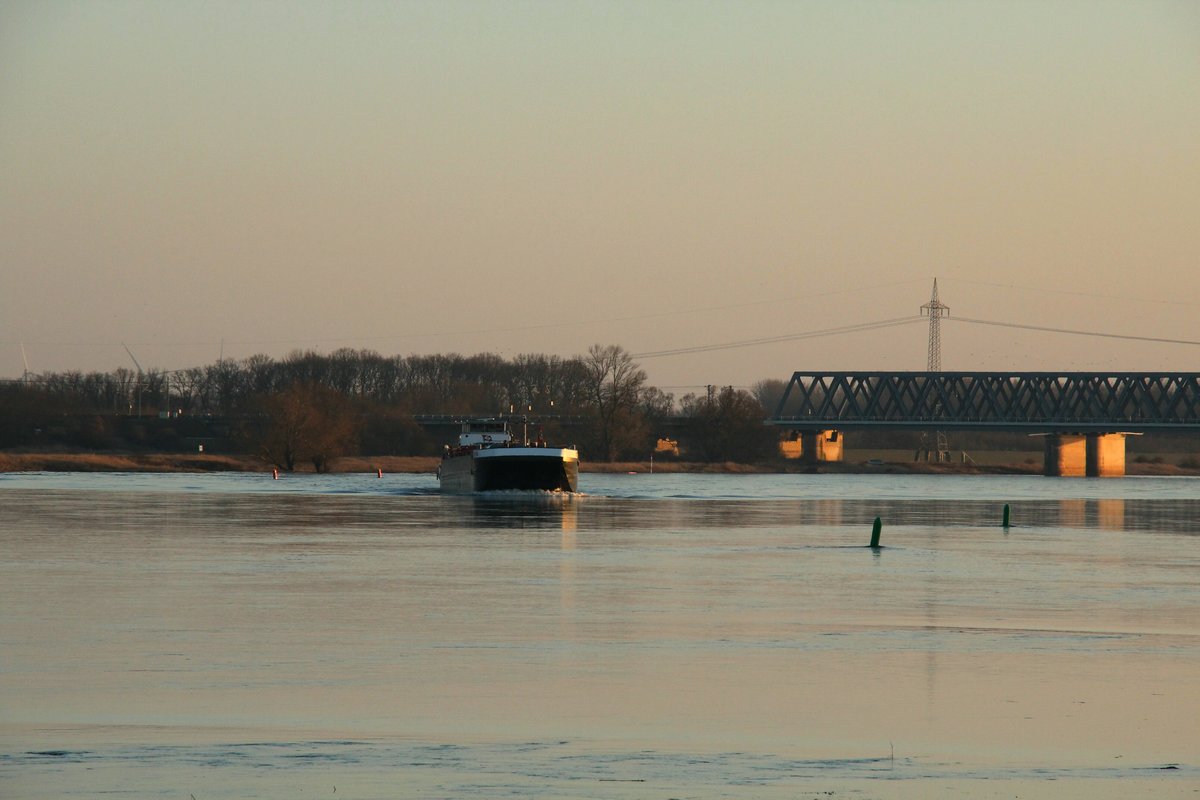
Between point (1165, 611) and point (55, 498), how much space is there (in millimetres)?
60389

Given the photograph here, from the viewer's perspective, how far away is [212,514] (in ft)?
207

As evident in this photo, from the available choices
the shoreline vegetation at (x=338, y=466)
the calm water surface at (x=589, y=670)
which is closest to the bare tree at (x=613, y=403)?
the shoreline vegetation at (x=338, y=466)

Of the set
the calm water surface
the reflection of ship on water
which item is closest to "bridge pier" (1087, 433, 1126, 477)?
the reflection of ship on water

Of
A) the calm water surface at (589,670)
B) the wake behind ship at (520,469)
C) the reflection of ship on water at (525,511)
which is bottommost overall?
the calm water surface at (589,670)

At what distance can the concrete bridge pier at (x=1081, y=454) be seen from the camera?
7495 inches

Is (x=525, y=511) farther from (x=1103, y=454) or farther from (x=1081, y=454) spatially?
(x=1081, y=454)

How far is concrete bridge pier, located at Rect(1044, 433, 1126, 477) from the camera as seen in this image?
190375mm

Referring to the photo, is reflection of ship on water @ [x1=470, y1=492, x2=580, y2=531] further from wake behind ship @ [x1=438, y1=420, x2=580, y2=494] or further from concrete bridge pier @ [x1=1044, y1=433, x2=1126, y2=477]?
concrete bridge pier @ [x1=1044, y1=433, x2=1126, y2=477]

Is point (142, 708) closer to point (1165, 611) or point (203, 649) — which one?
point (203, 649)

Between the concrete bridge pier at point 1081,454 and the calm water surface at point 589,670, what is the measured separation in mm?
149228

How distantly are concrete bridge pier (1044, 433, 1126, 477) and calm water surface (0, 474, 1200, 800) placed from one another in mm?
149228

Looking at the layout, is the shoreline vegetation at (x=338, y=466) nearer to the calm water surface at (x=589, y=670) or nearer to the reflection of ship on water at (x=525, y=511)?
the reflection of ship on water at (x=525, y=511)

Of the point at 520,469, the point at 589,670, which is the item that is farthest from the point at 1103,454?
the point at 589,670

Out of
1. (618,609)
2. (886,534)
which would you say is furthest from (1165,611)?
(886,534)
